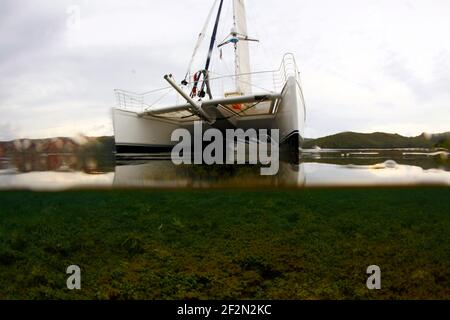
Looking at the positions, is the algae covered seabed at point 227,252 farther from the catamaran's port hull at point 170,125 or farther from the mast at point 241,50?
the mast at point 241,50

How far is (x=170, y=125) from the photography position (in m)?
19.3

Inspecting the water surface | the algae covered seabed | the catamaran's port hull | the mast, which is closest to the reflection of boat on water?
the water surface

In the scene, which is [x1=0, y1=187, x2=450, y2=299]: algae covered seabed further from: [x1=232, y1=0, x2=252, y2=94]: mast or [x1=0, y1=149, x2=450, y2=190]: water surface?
[x1=232, y1=0, x2=252, y2=94]: mast

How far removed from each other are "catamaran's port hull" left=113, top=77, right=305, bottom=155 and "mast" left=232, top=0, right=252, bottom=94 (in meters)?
3.24

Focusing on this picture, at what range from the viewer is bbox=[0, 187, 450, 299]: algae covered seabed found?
502 cm

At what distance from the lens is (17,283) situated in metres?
5.41

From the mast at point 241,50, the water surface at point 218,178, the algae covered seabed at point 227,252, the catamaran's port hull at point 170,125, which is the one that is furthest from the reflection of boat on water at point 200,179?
the mast at point 241,50

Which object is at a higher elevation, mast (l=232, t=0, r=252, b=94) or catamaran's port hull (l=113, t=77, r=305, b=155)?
mast (l=232, t=0, r=252, b=94)

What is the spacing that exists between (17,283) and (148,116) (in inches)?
473

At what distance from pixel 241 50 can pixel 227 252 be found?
1889cm

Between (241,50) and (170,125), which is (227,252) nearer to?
(170,125)

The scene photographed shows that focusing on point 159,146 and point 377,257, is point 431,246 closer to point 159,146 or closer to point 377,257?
point 377,257

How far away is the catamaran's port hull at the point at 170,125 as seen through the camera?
14594 millimetres
